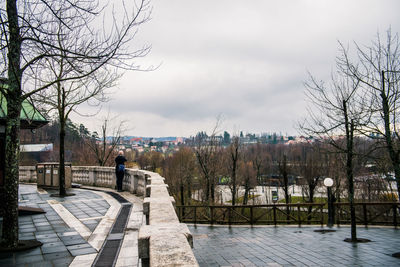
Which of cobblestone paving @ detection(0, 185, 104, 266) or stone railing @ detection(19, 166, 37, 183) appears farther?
stone railing @ detection(19, 166, 37, 183)

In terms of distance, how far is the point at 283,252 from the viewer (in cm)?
1004

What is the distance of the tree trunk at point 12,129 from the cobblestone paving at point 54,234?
683mm

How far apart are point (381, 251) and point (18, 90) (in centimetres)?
1224

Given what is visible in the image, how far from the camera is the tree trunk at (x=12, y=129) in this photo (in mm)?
5742

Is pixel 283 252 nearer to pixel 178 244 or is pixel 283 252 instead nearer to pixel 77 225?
pixel 77 225

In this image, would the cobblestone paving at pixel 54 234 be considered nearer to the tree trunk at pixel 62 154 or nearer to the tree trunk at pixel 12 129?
the tree trunk at pixel 12 129

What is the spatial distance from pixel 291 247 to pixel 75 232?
780cm

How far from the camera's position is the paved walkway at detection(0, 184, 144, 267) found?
493 centimetres

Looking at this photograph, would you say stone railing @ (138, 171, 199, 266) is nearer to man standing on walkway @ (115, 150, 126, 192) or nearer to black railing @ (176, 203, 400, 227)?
man standing on walkway @ (115, 150, 126, 192)

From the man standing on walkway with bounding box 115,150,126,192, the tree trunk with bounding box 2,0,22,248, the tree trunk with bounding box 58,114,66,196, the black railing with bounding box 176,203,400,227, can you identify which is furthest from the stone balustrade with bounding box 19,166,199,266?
the black railing with bounding box 176,203,400,227

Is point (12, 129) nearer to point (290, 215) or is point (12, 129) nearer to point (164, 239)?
point (164, 239)

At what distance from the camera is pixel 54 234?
21.4ft

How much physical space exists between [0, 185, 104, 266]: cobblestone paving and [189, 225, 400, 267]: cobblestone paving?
12.6 feet

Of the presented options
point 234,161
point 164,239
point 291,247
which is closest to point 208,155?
point 234,161
